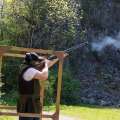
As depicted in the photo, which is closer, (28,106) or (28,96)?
(28,96)

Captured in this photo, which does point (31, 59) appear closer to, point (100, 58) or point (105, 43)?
point (100, 58)

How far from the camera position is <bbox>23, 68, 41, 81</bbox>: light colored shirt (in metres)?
9.64

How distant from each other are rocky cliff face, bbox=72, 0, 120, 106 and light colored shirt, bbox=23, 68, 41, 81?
15.9 meters

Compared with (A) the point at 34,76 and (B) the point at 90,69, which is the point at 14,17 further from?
(A) the point at 34,76

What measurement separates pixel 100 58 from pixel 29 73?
72.1 ft

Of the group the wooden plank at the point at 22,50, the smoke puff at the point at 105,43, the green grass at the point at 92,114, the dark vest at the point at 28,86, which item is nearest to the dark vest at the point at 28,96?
the dark vest at the point at 28,86

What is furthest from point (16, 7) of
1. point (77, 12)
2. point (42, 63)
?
point (42, 63)

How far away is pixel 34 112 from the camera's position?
1006 centimetres

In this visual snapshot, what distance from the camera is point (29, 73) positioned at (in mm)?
9680

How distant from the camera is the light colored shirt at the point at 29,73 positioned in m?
9.64

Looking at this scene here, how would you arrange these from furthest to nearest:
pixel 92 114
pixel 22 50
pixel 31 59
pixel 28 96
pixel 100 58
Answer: pixel 100 58, pixel 92 114, pixel 22 50, pixel 28 96, pixel 31 59

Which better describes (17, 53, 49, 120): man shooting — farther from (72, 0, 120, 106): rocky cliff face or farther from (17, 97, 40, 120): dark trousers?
(72, 0, 120, 106): rocky cliff face

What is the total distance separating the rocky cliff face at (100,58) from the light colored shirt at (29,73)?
52.1 ft

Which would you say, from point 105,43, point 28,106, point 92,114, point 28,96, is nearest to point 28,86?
point 28,96
